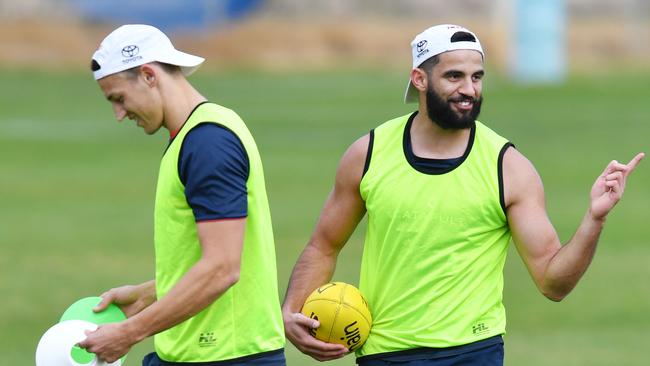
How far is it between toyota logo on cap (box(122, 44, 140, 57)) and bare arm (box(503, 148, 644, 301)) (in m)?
1.98

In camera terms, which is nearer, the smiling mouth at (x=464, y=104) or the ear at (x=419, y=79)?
the smiling mouth at (x=464, y=104)

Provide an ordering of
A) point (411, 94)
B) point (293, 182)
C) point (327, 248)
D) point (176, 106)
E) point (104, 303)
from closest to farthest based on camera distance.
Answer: point (176, 106) < point (104, 303) < point (411, 94) < point (327, 248) < point (293, 182)

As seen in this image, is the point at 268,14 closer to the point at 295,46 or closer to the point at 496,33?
the point at 295,46

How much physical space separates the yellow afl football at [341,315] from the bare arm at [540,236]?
89cm

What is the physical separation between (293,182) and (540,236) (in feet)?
60.7

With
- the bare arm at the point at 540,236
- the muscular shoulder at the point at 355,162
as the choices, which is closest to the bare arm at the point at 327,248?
the muscular shoulder at the point at 355,162

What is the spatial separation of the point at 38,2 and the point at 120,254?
36005mm

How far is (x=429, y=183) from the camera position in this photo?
7.86m

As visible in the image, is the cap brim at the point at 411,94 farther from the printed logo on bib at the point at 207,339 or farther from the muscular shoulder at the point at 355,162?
the printed logo on bib at the point at 207,339

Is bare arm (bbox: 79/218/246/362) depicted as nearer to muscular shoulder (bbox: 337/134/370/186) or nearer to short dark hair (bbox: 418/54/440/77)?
muscular shoulder (bbox: 337/134/370/186)

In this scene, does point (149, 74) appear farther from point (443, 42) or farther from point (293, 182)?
point (293, 182)

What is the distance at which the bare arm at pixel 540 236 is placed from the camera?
7.52m

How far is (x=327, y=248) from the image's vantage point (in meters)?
8.36

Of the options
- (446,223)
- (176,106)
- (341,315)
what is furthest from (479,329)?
(176,106)
